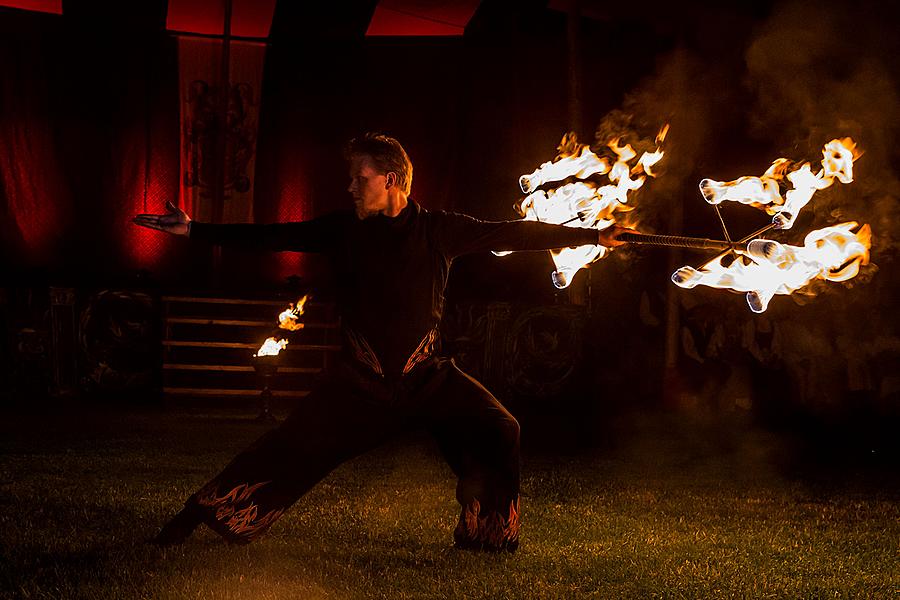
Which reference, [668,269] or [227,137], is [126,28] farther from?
[668,269]

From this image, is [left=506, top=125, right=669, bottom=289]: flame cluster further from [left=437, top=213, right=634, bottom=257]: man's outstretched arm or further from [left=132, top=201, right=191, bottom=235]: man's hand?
[left=132, top=201, right=191, bottom=235]: man's hand

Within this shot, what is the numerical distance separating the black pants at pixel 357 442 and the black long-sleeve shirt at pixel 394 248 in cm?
17

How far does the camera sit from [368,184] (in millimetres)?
4410

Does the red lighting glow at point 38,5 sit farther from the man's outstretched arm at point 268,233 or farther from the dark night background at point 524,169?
the man's outstretched arm at point 268,233

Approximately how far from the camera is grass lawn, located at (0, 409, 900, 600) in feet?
13.4

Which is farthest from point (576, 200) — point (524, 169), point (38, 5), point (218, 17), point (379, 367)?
point (38, 5)

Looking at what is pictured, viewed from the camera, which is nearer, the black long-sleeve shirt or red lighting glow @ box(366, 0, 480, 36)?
the black long-sleeve shirt

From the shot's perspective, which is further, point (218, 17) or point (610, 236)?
point (218, 17)

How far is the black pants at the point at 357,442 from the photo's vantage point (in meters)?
4.33

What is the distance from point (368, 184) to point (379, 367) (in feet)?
2.66

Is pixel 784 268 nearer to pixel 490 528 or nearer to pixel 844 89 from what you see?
pixel 490 528

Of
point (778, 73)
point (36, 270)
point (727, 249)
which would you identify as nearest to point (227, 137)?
point (36, 270)

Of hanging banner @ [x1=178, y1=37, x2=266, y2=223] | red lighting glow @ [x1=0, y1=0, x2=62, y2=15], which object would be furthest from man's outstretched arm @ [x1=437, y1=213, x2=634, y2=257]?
red lighting glow @ [x1=0, y1=0, x2=62, y2=15]

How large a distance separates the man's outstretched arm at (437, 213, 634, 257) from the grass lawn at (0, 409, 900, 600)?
142cm
